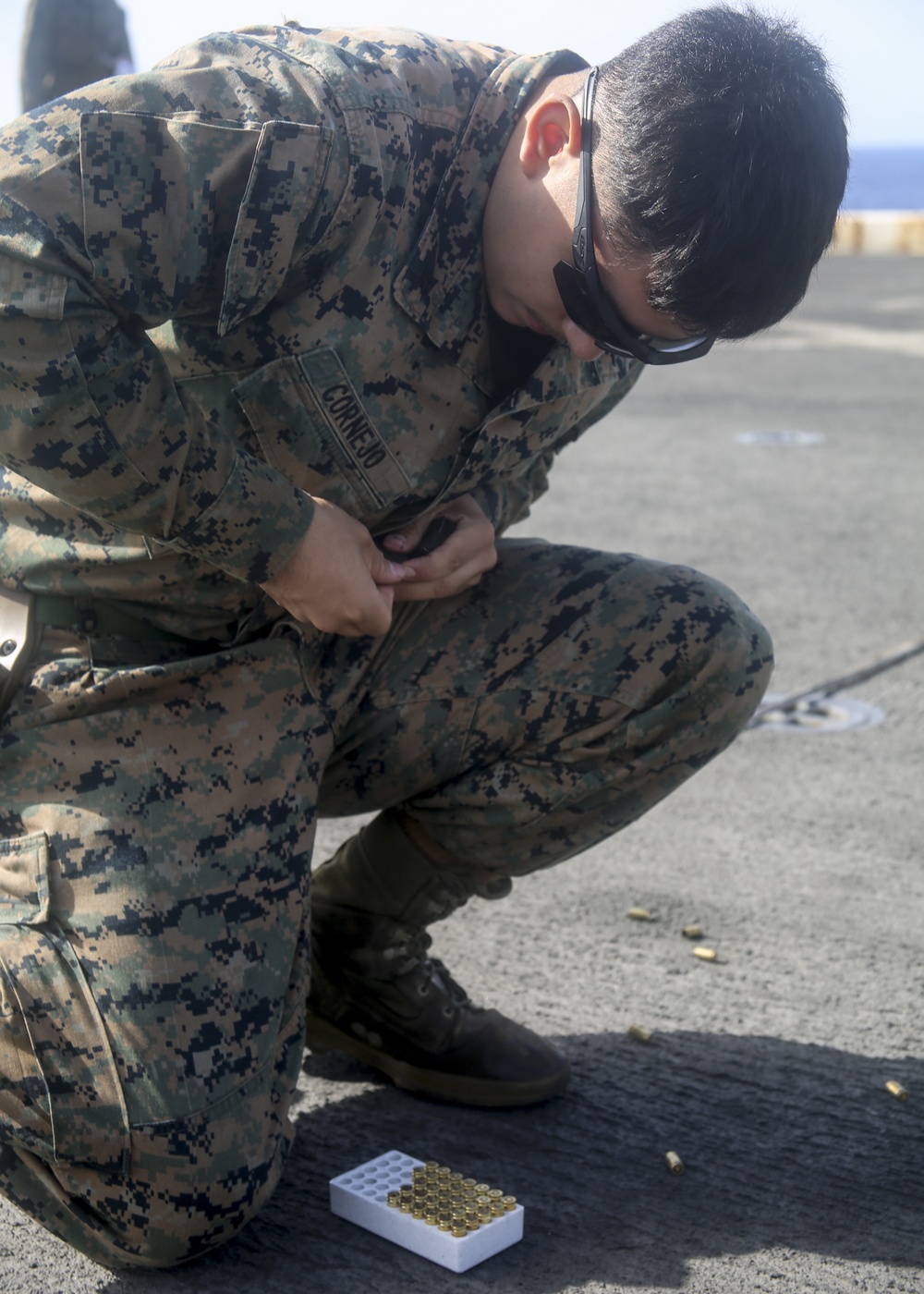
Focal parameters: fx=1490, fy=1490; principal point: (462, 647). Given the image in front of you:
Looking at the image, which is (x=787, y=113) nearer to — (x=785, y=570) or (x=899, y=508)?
(x=785, y=570)

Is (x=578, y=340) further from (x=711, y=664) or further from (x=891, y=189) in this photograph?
(x=891, y=189)

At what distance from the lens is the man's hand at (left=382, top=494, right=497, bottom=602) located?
2.19 metres

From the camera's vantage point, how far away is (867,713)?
149 inches

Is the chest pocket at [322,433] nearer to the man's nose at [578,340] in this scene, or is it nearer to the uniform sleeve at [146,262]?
the uniform sleeve at [146,262]

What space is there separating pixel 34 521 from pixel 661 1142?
124 centimetres

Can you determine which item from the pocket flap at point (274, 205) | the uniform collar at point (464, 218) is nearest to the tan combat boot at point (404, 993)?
the uniform collar at point (464, 218)

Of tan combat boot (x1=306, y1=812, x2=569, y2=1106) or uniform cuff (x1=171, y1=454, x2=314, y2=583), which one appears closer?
uniform cuff (x1=171, y1=454, x2=314, y2=583)

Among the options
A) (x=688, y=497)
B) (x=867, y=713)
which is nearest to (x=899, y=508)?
(x=688, y=497)

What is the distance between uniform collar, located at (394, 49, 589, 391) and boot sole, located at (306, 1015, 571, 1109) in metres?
1.07

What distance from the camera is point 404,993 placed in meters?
2.29

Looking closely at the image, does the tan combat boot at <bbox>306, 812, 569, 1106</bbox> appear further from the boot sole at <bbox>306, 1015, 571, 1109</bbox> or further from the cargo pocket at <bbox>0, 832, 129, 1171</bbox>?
the cargo pocket at <bbox>0, 832, 129, 1171</bbox>

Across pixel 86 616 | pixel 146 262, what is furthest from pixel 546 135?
pixel 86 616

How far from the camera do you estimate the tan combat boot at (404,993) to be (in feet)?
7.27

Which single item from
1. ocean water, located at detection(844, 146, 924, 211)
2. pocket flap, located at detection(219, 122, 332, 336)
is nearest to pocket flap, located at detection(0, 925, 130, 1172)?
pocket flap, located at detection(219, 122, 332, 336)
